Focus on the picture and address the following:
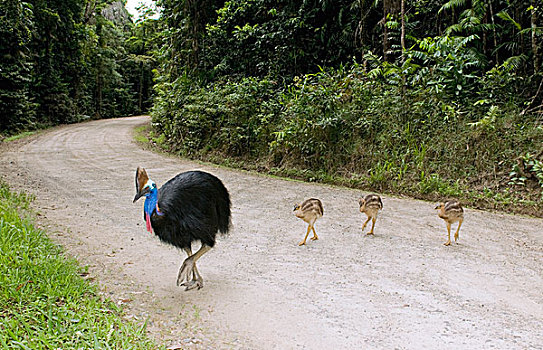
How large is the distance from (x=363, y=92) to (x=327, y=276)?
6.72m

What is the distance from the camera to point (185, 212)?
13.0 feet

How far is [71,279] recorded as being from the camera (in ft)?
12.8

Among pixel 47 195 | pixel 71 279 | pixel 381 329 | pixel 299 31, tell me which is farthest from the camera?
pixel 299 31

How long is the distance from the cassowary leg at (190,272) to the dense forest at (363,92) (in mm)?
5414

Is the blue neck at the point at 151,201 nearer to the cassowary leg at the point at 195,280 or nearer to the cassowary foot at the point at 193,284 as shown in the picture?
the cassowary leg at the point at 195,280

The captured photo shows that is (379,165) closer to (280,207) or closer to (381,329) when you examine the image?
(280,207)

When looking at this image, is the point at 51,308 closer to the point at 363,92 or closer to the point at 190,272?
the point at 190,272

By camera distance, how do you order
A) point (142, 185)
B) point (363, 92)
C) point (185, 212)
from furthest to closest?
point (363, 92)
point (185, 212)
point (142, 185)

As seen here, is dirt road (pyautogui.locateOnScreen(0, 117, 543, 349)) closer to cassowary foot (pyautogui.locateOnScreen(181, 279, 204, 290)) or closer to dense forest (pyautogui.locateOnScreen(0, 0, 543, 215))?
cassowary foot (pyautogui.locateOnScreen(181, 279, 204, 290))

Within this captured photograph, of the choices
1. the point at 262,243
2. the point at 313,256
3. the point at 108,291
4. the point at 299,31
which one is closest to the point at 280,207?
the point at 262,243

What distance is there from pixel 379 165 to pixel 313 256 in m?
4.50

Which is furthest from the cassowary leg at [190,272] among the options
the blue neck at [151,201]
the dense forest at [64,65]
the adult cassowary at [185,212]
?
the dense forest at [64,65]

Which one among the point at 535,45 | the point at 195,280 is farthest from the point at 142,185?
the point at 535,45

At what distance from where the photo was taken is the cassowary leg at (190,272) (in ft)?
13.2
